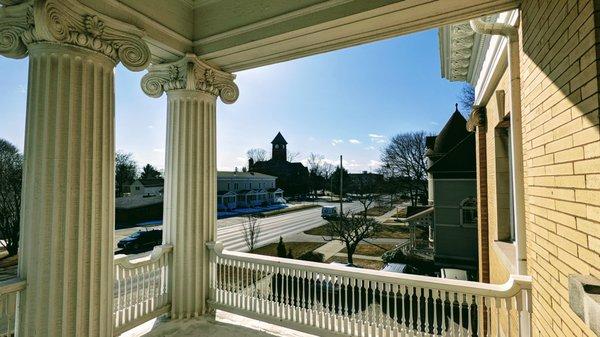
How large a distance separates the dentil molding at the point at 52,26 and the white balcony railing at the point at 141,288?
7.94 ft

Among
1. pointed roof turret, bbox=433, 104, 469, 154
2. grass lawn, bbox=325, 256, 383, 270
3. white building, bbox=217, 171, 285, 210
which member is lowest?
grass lawn, bbox=325, 256, 383, 270

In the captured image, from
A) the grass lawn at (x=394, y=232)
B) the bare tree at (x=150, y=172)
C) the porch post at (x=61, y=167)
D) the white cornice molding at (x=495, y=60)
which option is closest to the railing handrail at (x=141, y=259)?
the porch post at (x=61, y=167)

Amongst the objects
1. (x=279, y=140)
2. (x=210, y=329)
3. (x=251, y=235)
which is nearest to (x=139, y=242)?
(x=251, y=235)

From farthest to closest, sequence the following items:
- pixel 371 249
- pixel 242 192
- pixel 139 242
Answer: pixel 242 192
pixel 371 249
pixel 139 242

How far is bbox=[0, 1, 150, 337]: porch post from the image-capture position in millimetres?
2561

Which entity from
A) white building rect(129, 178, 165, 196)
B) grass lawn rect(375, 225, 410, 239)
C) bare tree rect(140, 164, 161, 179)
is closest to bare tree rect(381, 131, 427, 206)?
grass lawn rect(375, 225, 410, 239)

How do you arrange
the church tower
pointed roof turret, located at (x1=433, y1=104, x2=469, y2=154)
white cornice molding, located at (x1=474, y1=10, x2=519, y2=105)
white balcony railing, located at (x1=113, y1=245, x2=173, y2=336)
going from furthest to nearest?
the church tower → pointed roof turret, located at (x1=433, y1=104, x2=469, y2=154) → white balcony railing, located at (x1=113, y1=245, x2=173, y2=336) → white cornice molding, located at (x1=474, y1=10, x2=519, y2=105)

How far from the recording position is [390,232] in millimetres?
25359

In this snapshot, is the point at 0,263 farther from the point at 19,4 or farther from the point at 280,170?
the point at 280,170

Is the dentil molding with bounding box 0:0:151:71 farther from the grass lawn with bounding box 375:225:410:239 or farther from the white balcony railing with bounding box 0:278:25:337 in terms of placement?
the grass lawn with bounding box 375:225:410:239

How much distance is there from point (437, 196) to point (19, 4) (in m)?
16.9

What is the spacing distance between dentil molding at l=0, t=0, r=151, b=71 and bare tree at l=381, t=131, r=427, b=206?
35.6 metres

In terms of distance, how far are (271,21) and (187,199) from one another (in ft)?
8.52

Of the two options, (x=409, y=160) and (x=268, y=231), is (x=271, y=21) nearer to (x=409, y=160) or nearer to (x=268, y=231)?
(x=268, y=231)
